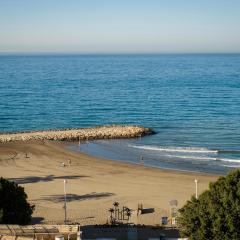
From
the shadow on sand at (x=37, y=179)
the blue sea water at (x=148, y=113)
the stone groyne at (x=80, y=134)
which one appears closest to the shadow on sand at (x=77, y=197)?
the shadow on sand at (x=37, y=179)

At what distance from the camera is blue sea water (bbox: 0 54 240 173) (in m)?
48.4

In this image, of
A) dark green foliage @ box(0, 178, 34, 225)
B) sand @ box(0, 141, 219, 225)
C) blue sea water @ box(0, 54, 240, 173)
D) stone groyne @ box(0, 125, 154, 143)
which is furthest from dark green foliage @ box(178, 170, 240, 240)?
stone groyne @ box(0, 125, 154, 143)

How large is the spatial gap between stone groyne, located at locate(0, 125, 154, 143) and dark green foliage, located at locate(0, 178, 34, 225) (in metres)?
29.4

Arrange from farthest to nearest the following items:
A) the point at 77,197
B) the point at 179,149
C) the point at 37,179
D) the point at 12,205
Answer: the point at 179,149 < the point at 37,179 < the point at 77,197 < the point at 12,205

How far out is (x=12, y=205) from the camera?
958 inches

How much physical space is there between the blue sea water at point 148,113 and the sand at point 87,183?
366cm

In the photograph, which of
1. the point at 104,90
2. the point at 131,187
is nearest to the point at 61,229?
the point at 131,187

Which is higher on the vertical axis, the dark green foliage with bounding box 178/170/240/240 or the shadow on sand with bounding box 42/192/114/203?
the dark green foliage with bounding box 178/170/240/240

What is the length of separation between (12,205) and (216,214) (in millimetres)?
9532

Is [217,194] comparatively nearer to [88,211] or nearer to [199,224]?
[199,224]

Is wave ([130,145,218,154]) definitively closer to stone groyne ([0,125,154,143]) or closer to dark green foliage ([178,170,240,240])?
stone groyne ([0,125,154,143])

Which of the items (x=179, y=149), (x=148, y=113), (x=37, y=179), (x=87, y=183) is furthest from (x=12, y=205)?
(x=148, y=113)

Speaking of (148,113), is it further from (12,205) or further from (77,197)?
(12,205)

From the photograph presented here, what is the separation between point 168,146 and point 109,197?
18.8 m
